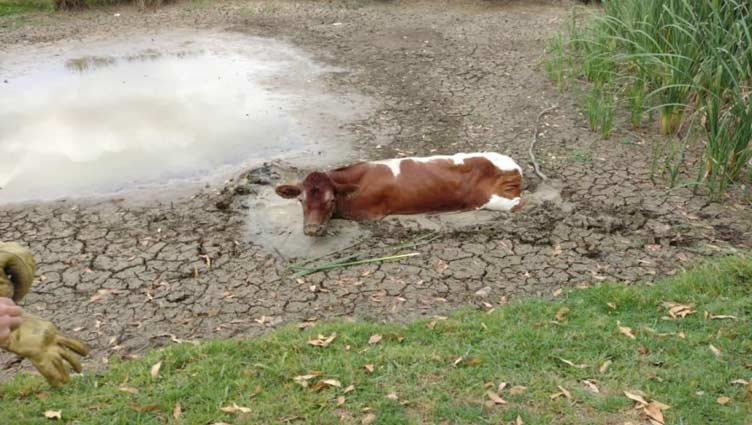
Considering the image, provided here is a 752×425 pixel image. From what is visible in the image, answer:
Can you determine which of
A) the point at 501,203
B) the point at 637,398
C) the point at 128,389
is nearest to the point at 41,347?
the point at 128,389

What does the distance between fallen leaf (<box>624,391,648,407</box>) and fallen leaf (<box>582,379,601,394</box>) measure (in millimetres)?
140

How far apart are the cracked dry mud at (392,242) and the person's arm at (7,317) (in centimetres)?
157

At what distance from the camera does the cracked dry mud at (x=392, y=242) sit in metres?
4.87

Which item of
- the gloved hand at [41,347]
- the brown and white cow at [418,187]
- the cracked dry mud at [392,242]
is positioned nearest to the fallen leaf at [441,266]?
the cracked dry mud at [392,242]

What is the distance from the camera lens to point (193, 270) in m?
5.36

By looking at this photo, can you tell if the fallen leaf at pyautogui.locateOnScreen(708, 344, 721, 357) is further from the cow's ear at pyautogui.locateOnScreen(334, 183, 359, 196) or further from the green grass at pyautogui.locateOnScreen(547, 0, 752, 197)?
the cow's ear at pyautogui.locateOnScreen(334, 183, 359, 196)

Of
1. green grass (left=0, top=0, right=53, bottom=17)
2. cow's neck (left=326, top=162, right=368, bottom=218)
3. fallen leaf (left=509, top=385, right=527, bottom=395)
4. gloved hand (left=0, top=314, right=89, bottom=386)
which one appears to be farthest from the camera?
green grass (left=0, top=0, right=53, bottom=17)

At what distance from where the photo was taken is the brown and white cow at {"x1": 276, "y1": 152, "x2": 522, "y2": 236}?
6.01 meters

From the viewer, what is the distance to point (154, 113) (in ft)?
28.7

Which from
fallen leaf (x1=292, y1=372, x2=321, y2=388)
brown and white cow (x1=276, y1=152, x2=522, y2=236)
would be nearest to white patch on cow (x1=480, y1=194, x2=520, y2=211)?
brown and white cow (x1=276, y1=152, x2=522, y2=236)

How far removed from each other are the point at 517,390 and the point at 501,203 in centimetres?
249

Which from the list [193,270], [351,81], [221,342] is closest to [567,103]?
[351,81]

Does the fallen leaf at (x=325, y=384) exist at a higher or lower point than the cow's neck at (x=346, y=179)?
lower

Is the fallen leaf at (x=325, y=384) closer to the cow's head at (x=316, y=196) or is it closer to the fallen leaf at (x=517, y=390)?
the fallen leaf at (x=517, y=390)
